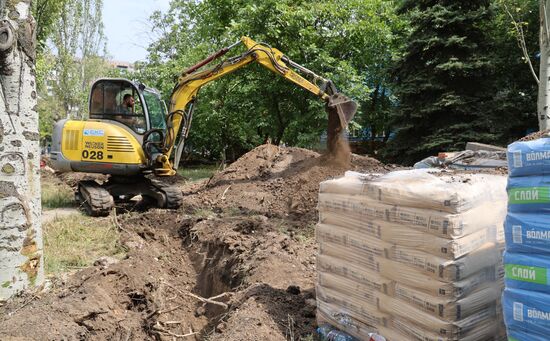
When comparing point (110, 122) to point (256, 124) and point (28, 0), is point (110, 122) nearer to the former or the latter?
point (28, 0)

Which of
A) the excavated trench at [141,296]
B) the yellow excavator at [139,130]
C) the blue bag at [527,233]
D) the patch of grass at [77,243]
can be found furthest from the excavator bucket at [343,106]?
the blue bag at [527,233]

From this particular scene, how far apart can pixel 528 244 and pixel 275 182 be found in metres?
9.19

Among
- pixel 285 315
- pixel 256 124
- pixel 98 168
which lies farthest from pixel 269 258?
pixel 256 124

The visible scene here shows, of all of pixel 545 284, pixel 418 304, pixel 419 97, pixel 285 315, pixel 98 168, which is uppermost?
pixel 419 97

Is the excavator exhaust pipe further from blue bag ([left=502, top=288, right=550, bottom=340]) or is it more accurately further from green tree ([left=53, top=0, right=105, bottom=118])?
green tree ([left=53, top=0, right=105, bottom=118])

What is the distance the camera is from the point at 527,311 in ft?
7.72

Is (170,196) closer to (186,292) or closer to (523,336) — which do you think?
(186,292)

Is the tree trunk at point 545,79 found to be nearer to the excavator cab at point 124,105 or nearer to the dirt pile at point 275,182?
the dirt pile at point 275,182

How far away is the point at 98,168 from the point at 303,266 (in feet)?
21.2

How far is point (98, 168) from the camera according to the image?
400 inches

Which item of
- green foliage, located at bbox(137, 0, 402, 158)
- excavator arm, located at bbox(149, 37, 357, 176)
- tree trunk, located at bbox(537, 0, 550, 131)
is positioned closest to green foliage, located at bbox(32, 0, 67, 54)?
green foliage, located at bbox(137, 0, 402, 158)

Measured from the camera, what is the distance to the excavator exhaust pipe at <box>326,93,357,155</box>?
1025cm

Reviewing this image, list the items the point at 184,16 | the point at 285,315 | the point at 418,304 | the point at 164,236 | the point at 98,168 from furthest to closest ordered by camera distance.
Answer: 1. the point at 184,16
2. the point at 98,168
3. the point at 164,236
4. the point at 285,315
5. the point at 418,304

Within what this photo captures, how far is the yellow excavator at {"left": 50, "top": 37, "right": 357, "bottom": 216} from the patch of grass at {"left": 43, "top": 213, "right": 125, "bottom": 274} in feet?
3.45
